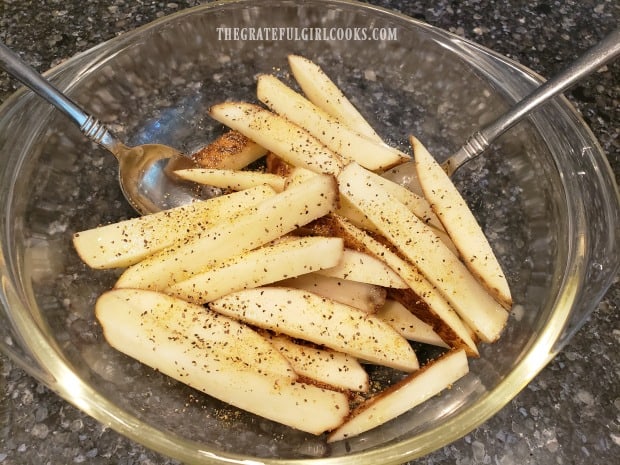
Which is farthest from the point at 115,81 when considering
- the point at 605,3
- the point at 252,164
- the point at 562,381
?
the point at 605,3

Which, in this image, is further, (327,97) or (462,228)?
(327,97)

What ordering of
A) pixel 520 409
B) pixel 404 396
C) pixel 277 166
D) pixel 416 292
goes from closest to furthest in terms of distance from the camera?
pixel 404 396 < pixel 416 292 < pixel 520 409 < pixel 277 166

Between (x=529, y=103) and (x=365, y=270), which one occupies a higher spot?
(x=529, y=103)

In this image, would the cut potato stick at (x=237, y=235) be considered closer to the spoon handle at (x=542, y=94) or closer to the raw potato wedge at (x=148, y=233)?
the raw potato wedge at (x=148, y=233)

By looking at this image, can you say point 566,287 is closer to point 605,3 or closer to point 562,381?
point 562,381

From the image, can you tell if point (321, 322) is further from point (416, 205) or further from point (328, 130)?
point (328, 130)

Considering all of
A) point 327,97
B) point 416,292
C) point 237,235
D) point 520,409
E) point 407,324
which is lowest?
point 520,409

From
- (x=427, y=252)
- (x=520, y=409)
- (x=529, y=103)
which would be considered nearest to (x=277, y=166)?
(x=427, y=252)
